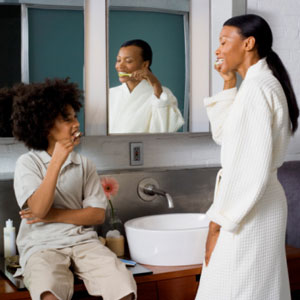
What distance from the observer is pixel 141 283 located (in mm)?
1962

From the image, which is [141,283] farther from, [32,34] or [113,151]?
[32,34]

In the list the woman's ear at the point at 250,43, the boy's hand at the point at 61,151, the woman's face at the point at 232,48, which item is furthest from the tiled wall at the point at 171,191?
the woman's ear at the point at 250,43

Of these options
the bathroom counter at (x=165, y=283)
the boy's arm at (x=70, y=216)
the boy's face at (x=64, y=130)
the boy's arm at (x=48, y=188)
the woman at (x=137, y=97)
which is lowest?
the bathroom counter at (x=165, y=283)

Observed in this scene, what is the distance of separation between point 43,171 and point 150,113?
64cm

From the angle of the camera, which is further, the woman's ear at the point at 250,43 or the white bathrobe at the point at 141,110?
the white bathrobe at the point at 141,110

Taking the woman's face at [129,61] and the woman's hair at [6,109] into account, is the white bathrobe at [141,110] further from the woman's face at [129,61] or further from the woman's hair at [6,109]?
the woman's hair at [6,109]

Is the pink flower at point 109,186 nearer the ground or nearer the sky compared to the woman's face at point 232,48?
nearer the ground

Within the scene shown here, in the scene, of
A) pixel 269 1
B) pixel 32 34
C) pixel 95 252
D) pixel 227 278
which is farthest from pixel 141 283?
pixel 269 1

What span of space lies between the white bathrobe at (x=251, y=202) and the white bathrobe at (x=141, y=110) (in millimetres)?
794

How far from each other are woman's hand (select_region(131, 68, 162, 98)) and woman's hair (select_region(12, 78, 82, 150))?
1.35ft

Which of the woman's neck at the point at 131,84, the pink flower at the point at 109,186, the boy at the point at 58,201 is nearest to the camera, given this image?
the boy at the point at 58,201

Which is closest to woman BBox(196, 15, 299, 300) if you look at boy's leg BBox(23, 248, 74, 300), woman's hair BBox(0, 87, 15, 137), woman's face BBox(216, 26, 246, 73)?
woman's face BBox(216, 26, 246, 73)

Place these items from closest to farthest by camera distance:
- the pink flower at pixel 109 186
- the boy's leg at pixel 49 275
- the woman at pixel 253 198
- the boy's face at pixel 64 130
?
1. the woman at pixel 253 198
2. the boy's leg at pixel 49 275
3. the boy's face at pixel 64 130
4. the pink flower at pixel 109 186

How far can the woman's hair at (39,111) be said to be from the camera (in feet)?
6.65
